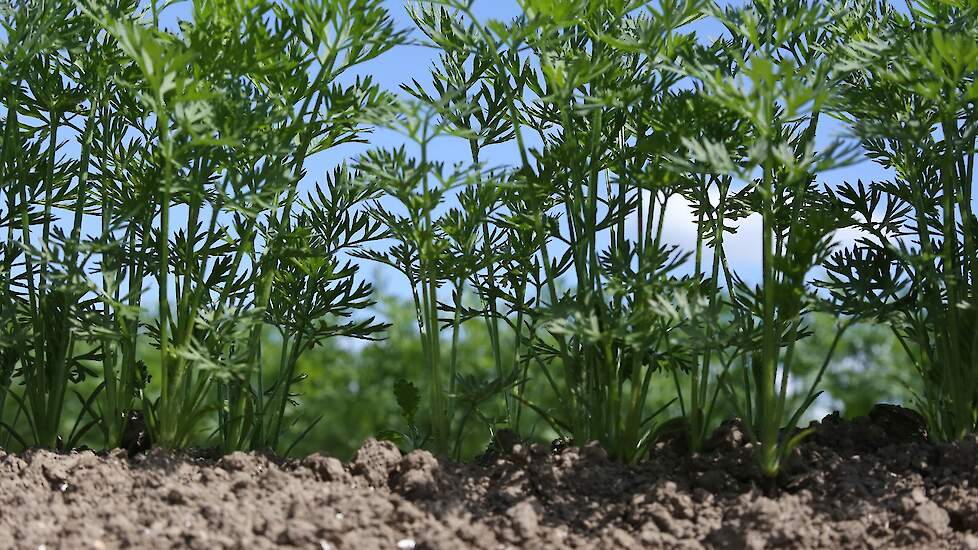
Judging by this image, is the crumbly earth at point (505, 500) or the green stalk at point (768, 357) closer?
the crumbly earth at point (505, 500)

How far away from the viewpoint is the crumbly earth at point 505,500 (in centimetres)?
195

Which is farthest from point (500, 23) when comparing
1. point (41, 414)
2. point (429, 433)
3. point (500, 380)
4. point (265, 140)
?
point (41, 414)

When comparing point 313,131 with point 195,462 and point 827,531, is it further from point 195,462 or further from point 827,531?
point 827,531

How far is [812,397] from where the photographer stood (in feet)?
7.27

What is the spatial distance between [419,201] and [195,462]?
0.81 meters

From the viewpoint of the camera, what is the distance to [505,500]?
2145mm

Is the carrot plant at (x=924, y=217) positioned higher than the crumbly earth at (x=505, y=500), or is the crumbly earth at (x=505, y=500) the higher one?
the carrot plant at (x=924, y=217)

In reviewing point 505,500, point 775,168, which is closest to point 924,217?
point 775,168

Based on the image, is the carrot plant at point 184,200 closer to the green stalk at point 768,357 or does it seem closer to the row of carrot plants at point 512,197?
the row of carrot plants at point 512,197

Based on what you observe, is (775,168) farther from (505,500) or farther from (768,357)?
(505,500)

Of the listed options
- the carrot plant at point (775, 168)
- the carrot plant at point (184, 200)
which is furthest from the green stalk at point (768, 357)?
the carrot plant at point (184, 200)

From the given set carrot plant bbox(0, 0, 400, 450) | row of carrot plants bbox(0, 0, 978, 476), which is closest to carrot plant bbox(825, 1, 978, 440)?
row of carrot plants bbox(0, 0, 978, 476)

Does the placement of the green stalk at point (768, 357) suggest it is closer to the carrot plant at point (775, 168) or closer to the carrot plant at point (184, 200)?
the carrot plant at point (775, 168)

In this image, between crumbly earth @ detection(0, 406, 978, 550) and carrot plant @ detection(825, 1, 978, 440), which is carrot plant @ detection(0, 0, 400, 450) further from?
carrot plant @ detection(825, 1, 978, 440)
